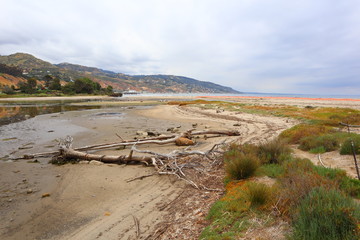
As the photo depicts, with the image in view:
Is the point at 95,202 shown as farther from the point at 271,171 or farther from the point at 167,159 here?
the point at 271,171

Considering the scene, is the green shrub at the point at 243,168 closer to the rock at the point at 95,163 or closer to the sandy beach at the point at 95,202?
the sandy beach at the point at 95,202

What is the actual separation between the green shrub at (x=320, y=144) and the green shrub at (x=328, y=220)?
18.2 ft

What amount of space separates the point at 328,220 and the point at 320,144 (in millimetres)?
6351

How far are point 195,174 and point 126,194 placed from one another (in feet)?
7.28

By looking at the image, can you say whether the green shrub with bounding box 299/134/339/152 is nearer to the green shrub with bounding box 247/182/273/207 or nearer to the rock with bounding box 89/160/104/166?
the green shrub with bounding box 247/182/273/207

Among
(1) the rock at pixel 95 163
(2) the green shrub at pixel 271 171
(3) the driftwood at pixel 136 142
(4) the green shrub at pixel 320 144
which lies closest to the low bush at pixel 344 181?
(2) the green shrub at pixel 271 171

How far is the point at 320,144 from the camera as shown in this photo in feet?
25.1

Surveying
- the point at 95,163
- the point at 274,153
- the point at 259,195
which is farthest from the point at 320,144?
the point at 95,163

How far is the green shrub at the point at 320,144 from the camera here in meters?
7.36

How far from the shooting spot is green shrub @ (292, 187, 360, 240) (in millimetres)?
2314

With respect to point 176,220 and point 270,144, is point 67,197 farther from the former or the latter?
point 270,144

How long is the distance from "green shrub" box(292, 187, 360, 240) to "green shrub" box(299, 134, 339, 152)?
5562 mm

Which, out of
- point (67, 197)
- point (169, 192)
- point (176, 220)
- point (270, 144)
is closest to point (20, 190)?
point (67, 197)

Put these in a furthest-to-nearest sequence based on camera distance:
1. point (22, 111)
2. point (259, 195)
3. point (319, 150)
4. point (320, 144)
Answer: point (22, 111) → point (320, 144) → point (319, 150) → point (259, 195)
